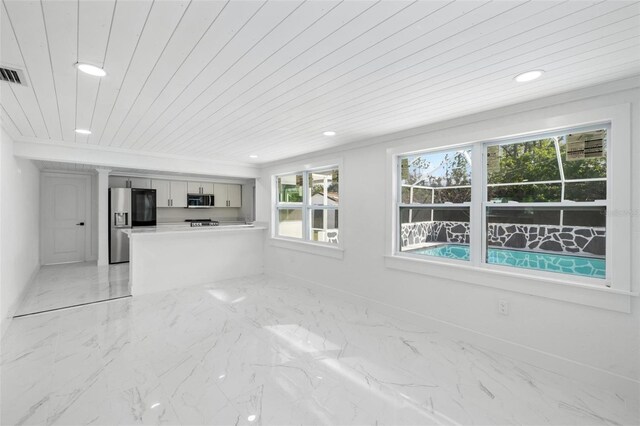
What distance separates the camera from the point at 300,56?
176 centimetres

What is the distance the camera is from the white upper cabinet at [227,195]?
7945 millimetres

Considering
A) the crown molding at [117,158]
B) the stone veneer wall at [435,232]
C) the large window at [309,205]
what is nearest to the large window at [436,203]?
the stone veneer wall at [435,232]

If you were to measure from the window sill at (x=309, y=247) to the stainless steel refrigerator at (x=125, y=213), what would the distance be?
3324 millimetres

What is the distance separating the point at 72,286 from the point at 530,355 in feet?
20.4

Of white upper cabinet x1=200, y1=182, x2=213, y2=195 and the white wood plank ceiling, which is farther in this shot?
white upper cabinet x1=200, y1=182, x2=213, y2=195

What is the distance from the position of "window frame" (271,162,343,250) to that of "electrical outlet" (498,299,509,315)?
2.09 meters

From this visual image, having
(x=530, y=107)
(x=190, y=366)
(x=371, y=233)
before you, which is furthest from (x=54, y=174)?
(x=530, y=107)

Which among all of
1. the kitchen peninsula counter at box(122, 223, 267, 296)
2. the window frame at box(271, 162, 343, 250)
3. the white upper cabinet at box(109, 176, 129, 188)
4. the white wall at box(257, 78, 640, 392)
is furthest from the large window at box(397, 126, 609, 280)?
the white upper cabinet at box(109, 176, 129, 188)

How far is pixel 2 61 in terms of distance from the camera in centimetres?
178

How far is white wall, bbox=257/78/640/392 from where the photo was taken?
2143 millimetres

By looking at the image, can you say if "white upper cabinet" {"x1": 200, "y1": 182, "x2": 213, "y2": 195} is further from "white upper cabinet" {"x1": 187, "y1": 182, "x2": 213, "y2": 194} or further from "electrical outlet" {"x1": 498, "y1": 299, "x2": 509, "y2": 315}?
"electrical outlet" {"x1": 498, "y1": 299, "x2": 509, "y2": 315}

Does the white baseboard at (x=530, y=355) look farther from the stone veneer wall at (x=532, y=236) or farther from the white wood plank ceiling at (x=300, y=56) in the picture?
the white wood plank ceiling at (x=300, y=56)

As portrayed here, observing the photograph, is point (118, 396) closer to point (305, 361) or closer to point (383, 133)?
point (305, 361)

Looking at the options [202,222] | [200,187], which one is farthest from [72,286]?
[200,187]
